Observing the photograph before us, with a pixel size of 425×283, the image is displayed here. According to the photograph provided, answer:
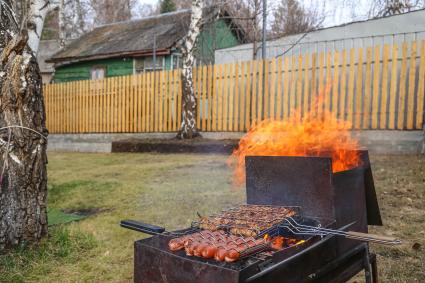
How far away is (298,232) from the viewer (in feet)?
7.48

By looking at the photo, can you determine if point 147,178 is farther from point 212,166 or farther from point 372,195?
point 372,195

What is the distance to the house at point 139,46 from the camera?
19.0 m

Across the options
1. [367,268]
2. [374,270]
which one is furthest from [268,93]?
[367,268]

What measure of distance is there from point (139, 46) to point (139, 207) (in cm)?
1507

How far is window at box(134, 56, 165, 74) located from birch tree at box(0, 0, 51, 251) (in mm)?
15248

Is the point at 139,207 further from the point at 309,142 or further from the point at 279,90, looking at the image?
the point at 279,90

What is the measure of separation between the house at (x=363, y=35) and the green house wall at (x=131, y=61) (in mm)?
7681

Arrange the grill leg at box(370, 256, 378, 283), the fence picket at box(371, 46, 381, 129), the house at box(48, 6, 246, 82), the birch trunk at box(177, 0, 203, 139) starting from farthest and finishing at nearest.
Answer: the house at box(48, 6, 246, 82) < the birch trunk at box(177, 0, 203, 139) < the fence picket at box(371, 46, 381, 129) < the grill leg at box(370, 256, 378, 283)

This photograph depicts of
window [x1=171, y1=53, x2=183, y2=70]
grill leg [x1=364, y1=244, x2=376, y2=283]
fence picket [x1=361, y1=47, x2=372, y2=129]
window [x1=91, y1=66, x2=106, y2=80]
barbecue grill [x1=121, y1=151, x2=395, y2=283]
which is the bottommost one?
grill leg [x1=364, y1=244, x2=376, y2=283]

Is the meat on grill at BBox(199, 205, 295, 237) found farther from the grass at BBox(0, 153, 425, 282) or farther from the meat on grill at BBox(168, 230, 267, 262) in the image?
the grass at BBox(0, 153, 425, 282)

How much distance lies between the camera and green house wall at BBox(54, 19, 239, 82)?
20.2 metres

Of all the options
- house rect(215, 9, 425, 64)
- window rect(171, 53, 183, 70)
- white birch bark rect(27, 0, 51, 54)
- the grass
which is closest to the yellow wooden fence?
the grass

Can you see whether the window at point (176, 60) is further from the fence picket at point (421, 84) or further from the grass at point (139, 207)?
the fence picket at point (421, 84)

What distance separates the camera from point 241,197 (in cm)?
582
